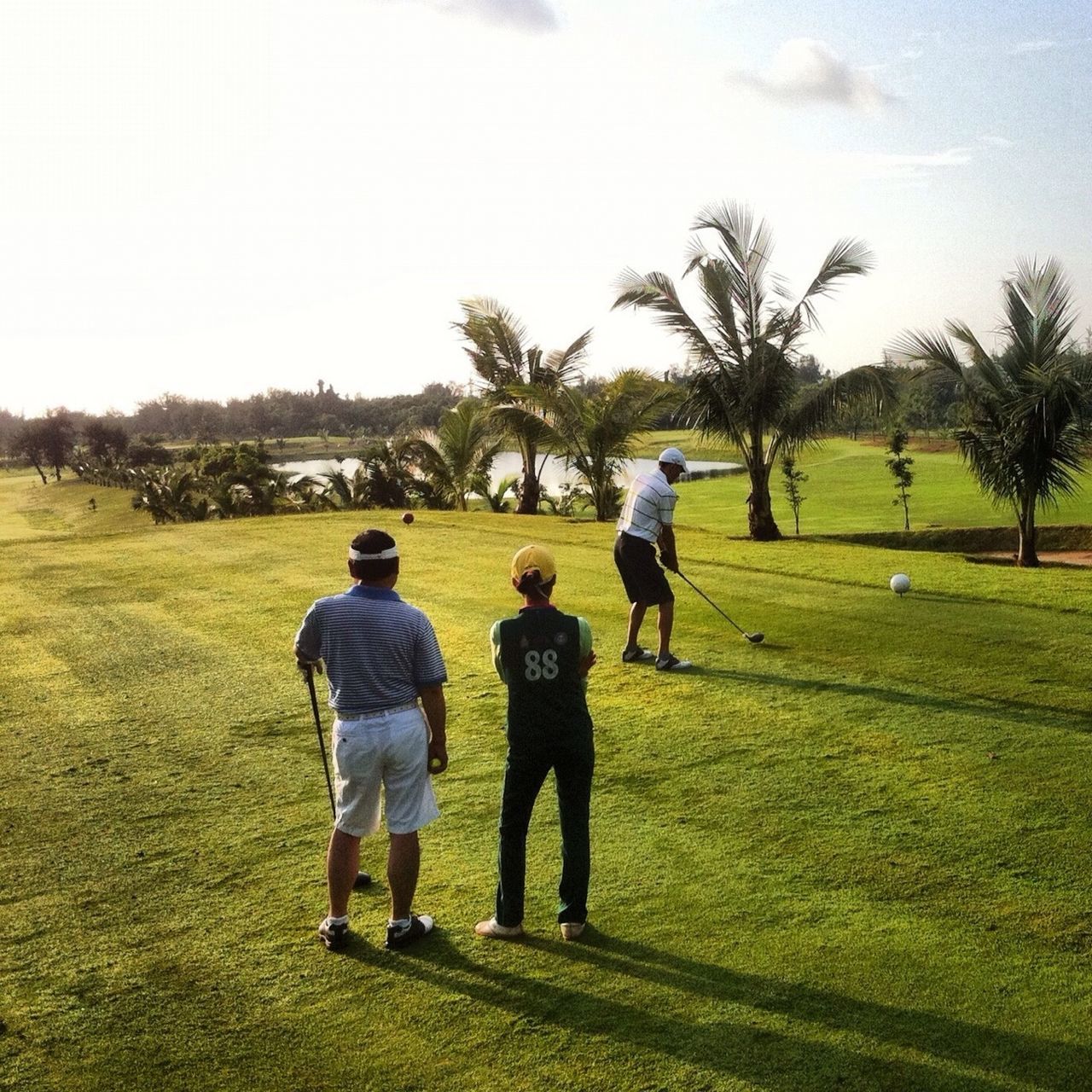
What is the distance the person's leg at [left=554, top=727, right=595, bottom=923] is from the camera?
572 centimetres

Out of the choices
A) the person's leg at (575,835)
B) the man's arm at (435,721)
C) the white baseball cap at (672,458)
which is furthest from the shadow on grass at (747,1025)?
the white baseball cap at (672,458)

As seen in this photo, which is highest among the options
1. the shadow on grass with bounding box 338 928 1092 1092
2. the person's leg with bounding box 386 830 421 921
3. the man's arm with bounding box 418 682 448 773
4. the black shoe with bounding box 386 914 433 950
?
the man's arm with bounding box 418 682 448 773

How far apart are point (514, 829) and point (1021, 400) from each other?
54.5 ft

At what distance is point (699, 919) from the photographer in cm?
585

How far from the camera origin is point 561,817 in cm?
577

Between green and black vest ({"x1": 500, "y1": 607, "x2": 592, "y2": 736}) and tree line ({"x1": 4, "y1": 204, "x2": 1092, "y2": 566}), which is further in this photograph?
tree line ({"x1": 4, "y1": 204, "x2": 1092, "y2": 566})

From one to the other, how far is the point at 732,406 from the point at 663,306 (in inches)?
105

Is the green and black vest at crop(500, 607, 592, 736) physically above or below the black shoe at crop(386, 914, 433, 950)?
above

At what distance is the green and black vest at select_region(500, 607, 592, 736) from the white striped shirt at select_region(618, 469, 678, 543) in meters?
5.43

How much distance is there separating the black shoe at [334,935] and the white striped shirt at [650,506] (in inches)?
235

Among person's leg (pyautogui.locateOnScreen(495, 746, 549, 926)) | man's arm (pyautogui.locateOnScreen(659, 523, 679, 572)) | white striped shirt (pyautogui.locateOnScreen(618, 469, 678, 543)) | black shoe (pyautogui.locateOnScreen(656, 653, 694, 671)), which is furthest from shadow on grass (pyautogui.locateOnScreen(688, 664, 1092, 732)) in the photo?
person's leg (pyautogui.locateOnScreen(495, 746, 549, 926))

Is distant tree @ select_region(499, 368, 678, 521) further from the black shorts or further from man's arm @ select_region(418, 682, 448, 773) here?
man's arm @ select_region(418, 682, 448, 773)

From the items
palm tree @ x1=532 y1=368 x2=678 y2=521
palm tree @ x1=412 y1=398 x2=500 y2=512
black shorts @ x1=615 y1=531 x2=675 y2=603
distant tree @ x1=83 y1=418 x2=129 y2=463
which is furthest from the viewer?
distant tree @ x1=83 y1=418 x2=129 y2=463

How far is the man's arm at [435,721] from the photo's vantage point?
221 inches
